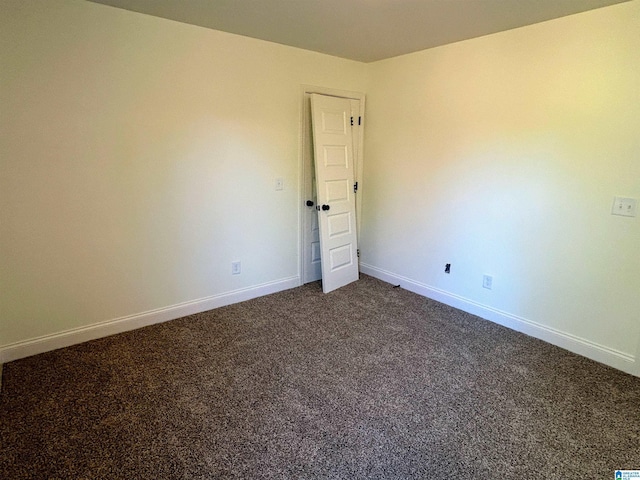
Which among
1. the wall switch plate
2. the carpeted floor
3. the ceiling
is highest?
the ceiling

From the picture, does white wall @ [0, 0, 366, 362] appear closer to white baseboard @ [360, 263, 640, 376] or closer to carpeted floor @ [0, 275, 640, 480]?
carpeted floor @ [0, 275, 640, 480]

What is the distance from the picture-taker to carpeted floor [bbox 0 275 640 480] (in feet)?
5.94

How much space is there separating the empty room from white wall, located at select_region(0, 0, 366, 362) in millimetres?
16

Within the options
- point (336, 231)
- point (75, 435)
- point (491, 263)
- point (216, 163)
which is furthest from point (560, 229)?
point (75, 435)

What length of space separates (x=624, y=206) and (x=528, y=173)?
0.68 meters

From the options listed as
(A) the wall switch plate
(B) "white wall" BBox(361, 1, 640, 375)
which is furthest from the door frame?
(A) the wall switch plate

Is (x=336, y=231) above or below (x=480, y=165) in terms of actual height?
below

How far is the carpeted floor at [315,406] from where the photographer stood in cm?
181

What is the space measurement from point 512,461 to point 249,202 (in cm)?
282

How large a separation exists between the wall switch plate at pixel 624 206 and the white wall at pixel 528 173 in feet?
0.16

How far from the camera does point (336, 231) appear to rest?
4.09 m

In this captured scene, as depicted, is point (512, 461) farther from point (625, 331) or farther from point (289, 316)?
point (289, 316)

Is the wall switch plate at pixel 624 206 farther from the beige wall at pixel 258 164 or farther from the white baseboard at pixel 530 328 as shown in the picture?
the white baseboard at pixel 530 328

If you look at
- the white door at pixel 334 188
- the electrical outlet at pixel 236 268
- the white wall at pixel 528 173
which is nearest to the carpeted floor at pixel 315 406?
the white wall at pixel 528 173
